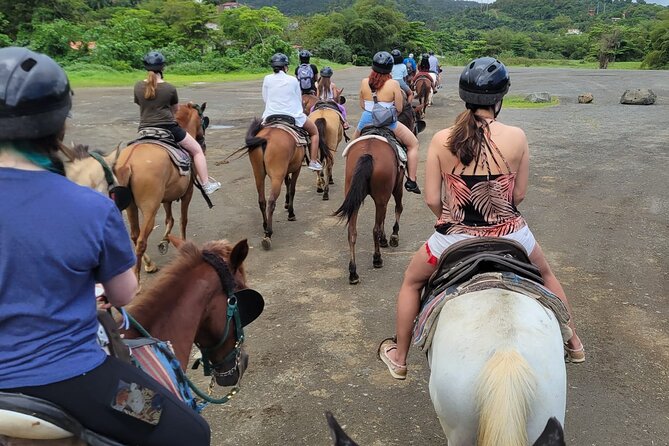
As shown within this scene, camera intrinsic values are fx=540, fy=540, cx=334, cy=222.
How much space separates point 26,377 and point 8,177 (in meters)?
0.61

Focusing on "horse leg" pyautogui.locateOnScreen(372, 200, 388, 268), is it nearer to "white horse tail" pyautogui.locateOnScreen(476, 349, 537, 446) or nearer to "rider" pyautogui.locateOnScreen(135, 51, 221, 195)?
"rider" pyautogui.locateOnScreen(135, 51, 221, 195)

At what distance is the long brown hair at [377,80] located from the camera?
7.55 metres

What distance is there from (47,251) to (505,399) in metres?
1.70

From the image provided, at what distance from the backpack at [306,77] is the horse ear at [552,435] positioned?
10586 mm

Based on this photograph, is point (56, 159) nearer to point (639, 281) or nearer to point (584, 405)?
point (584, 405)

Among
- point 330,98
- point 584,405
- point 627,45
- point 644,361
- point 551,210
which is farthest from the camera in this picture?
point 627,45

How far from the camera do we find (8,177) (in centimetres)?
162

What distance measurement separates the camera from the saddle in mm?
6383

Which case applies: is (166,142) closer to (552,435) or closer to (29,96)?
(29,96)

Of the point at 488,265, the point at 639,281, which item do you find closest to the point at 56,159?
the point at 488,265

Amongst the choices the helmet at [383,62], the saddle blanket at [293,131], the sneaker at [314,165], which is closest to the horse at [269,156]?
the saddle blanket at [293,131]

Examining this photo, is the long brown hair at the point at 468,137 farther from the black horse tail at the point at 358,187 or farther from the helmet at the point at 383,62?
the helmet at the point at 383,62

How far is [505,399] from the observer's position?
2086mm

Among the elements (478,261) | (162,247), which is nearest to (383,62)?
(162,247)
